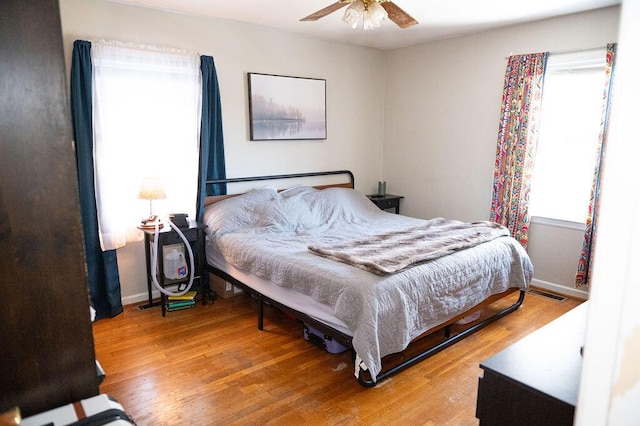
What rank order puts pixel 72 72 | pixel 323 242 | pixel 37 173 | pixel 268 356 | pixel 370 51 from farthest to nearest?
1. pixel 370 51
2. pixel 323 242
3. pixel 72 72
4. pixel 268 356
5. pixel 37 173

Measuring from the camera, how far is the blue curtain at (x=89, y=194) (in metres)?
3.12

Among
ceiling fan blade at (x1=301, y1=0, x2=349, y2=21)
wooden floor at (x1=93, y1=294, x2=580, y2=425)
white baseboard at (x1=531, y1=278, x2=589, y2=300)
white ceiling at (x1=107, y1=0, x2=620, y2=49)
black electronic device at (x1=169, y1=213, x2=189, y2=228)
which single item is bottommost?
wooden floor at (x1=93, y1=294, x2=580, y2=425)

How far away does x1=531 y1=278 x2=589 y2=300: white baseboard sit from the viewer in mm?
3816

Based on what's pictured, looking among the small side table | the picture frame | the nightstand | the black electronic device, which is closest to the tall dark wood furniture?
the small side table

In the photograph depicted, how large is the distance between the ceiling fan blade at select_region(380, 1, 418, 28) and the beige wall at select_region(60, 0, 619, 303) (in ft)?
5.92

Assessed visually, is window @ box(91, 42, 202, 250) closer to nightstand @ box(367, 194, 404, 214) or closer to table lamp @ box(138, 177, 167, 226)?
table lamp @ box(138, 177, 167, 226)

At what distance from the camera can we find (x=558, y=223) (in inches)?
154

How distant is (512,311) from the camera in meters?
3.52

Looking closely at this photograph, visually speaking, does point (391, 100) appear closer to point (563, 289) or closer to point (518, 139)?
point (518, 139)

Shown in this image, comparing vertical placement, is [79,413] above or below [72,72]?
below

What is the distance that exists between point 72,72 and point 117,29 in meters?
0.52

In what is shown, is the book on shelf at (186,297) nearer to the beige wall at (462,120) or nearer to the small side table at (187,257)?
the small side table at (187,257)

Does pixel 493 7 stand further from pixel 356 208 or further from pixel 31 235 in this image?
pixel 31 235

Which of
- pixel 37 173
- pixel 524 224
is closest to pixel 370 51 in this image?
pixel 524 224
